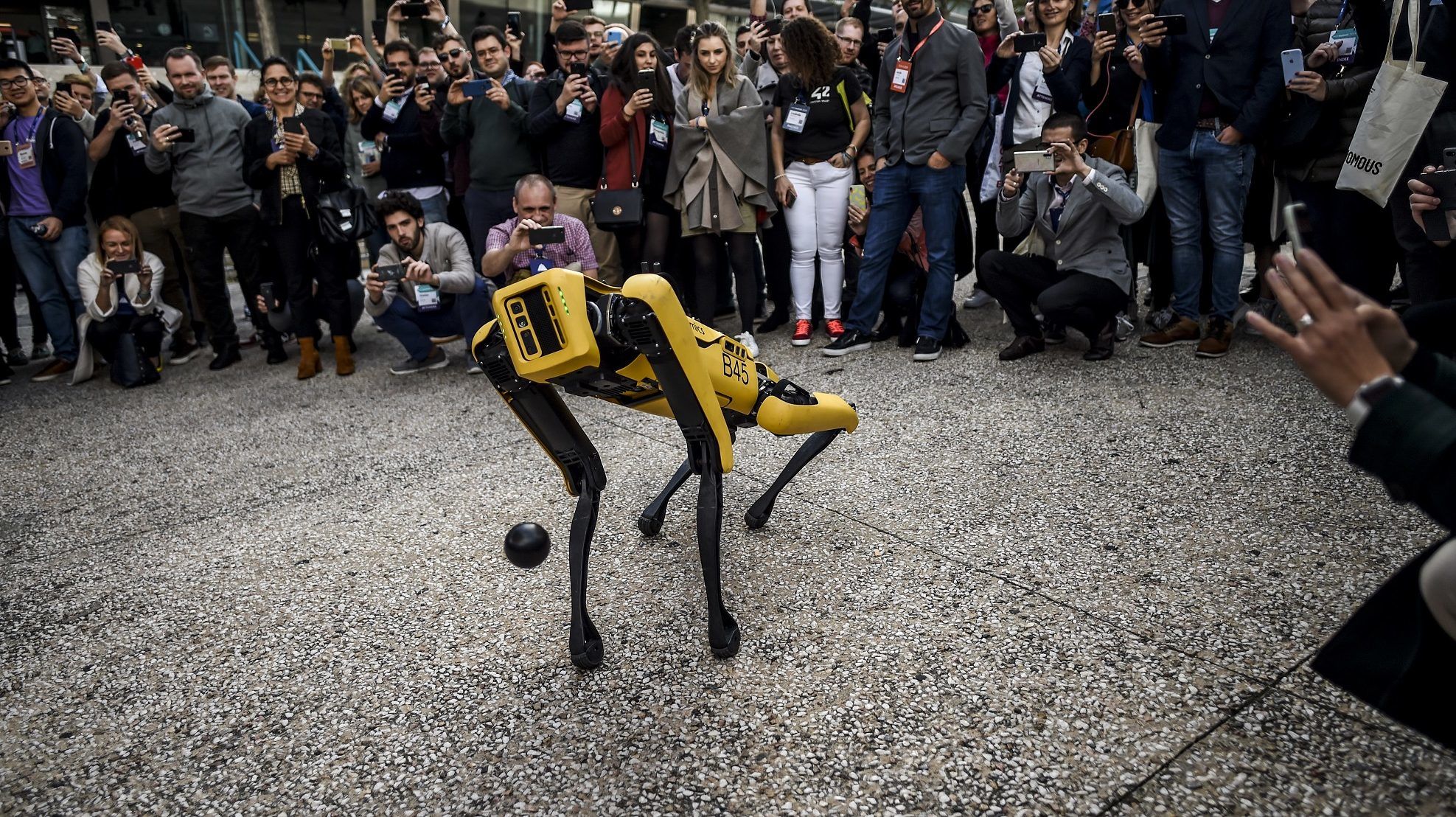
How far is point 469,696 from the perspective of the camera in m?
2.38

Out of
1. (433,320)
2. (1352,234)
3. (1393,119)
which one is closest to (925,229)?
(1352,234)

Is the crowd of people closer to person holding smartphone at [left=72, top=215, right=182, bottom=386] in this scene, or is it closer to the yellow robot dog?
person holding smartphone at [left=72, top=215, right=182, bottom=386]

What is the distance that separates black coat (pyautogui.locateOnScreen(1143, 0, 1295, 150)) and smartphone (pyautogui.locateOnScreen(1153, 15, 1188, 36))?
3 centimetres

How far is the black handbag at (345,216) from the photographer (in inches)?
225

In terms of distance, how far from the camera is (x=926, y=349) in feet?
17.1

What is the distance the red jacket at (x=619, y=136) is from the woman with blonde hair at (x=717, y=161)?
0.21 metres

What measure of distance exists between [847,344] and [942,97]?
152 cm

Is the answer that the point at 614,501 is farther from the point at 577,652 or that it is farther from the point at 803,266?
the point at 803,266

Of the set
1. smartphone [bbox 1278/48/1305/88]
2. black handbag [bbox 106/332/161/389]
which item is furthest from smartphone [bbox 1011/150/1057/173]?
black handbag [bbox 106/332/161/389]

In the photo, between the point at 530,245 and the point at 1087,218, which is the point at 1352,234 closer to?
the point at 1087,218

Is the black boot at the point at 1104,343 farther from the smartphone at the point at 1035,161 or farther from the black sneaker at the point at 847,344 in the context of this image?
the black sneaker at the point at 847,344

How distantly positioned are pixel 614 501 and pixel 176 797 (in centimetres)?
183

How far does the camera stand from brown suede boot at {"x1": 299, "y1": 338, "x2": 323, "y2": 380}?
5934 millimetres

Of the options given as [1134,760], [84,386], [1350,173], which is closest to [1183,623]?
[1134,760]
